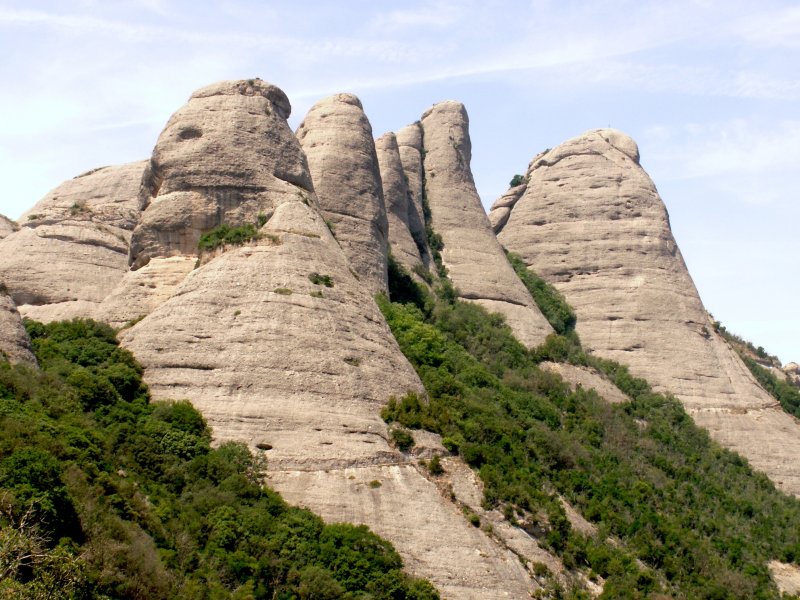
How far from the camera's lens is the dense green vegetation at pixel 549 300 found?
→ 54281 mm

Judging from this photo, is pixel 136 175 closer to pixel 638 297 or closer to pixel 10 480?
pixel 638 297

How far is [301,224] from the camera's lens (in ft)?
128

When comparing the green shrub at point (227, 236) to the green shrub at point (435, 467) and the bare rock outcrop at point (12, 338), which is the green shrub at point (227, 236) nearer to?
the bare rock outcrop at point (12, 338)

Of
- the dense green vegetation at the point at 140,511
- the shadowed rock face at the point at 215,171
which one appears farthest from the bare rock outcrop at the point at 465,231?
the dense green vegetation at the point at 140,511

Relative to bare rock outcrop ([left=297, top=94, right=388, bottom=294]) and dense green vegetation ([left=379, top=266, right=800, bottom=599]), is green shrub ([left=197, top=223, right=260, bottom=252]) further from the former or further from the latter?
dense green vegetation ([left=379, top=266, right=800, bottom=599])

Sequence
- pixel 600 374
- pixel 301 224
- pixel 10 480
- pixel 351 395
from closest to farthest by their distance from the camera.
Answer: pixel 10 480 < pixel 351 395 < pixel 301 224 < pixel 600 374

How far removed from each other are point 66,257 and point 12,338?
48.5 ft

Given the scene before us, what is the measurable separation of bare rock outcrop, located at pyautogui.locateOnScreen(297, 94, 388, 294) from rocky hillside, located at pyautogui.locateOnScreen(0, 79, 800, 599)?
0.33 ft

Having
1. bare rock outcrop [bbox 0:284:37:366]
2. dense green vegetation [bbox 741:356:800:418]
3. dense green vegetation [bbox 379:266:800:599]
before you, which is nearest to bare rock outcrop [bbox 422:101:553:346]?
dense green vegetation [bbox 379:266:800:599]

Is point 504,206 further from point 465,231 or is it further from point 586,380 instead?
point 586,380

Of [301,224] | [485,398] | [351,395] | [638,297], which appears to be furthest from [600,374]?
[351,395]

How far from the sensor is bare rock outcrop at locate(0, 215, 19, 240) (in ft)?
164

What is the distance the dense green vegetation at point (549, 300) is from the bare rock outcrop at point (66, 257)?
59.5 ft

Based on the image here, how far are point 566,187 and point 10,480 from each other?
42011 mm
